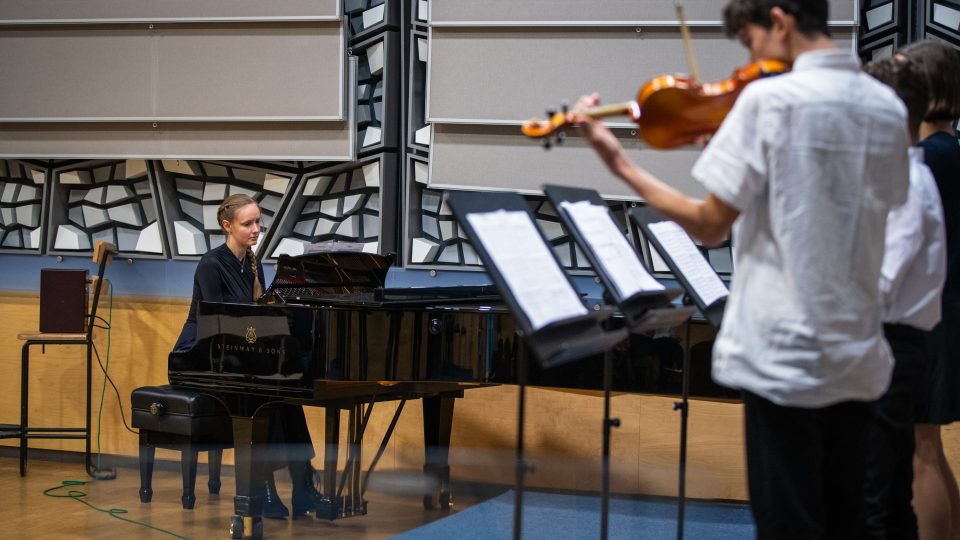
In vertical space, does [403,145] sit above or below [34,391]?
above

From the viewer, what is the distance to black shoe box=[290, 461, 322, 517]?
3904 mm

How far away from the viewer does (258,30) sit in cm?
499

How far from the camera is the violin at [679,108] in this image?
1760 millimetres

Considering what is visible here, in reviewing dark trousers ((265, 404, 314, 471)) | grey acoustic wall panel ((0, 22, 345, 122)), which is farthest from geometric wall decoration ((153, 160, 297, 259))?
dark trousers ((265, 404, 314, 471))

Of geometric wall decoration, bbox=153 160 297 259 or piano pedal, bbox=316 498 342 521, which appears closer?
piano pedal, bbox=316 498 342 521

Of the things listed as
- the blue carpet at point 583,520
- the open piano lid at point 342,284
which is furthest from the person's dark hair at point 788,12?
the blue carpet at point 583,520

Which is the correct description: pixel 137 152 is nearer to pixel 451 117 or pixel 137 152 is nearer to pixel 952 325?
pixel 451 117

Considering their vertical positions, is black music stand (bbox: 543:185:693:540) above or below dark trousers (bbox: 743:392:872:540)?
above

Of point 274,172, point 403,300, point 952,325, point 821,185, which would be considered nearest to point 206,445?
point 403,300

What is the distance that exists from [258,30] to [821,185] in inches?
154

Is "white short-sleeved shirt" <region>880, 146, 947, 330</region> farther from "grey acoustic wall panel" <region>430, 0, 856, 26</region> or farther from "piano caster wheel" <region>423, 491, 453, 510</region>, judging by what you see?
"grey acoustic wall panel" <region>430, 0, 856, 26</region>

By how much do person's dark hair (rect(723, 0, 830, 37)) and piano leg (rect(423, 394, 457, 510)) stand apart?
2.70 m

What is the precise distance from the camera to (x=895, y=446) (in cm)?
182

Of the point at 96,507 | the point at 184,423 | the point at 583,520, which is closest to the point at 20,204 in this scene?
the point at 96,507
